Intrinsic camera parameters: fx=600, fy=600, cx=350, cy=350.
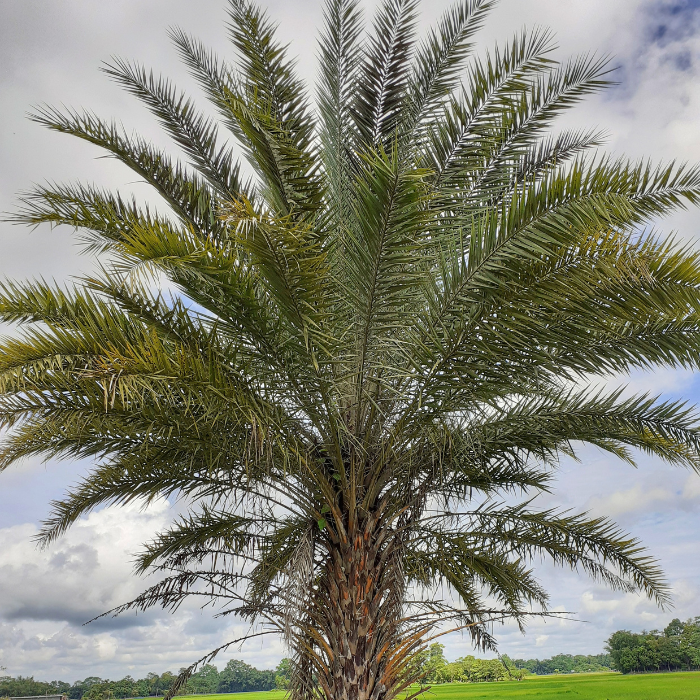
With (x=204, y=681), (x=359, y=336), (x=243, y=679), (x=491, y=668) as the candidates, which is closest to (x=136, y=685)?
(x=243, y=679)

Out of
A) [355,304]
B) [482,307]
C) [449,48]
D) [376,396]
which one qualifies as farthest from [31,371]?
[449,48]

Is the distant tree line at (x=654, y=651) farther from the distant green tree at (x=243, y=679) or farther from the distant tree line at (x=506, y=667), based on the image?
the distant green tree at (x=243, y=679)

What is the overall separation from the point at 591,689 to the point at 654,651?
216 centimetres

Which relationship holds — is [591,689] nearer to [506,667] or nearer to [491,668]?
[491,668]

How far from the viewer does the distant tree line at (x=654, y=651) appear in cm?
1230

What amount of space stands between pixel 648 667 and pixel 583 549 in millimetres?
7778

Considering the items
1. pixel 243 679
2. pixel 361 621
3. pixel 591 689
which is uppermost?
pixel 243 679

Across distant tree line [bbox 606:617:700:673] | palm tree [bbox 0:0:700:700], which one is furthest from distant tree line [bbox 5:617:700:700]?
palm tree [bbox 0:0:700:700]

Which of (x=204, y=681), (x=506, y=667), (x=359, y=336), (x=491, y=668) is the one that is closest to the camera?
(x=359, y=336)

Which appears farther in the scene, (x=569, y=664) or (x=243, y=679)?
(x=569, y=664)

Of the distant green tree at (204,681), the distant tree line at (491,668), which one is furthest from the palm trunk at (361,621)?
the distant tree line at (491,668)

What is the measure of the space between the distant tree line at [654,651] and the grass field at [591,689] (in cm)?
41

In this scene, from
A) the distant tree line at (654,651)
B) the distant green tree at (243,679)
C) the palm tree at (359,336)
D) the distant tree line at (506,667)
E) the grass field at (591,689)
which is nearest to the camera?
the palm tree at (359,336)

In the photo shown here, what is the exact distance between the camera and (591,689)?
437 inches
